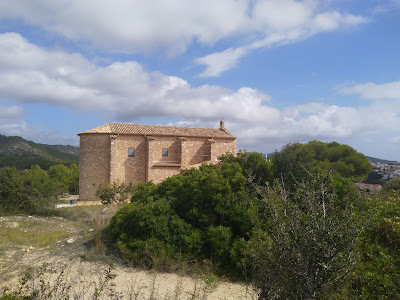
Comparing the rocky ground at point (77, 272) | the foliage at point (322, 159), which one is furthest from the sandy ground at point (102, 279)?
the foliage at point (322, 159)

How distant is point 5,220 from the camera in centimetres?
1452

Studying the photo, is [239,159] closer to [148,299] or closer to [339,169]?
[148,299]

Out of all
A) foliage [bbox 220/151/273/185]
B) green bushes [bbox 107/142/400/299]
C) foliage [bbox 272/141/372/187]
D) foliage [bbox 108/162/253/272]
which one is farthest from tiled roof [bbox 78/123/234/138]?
foliage [bbox 108/162/253/272]

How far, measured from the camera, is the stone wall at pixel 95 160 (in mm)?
22453

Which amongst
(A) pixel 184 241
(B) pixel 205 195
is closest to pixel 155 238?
(A) pixel 184 241

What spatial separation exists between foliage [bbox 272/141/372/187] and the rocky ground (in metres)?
6.18

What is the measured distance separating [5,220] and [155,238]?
36.0 ft

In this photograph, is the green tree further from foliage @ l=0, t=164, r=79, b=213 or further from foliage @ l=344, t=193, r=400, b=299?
foliage @ l=344, t=193, r=400, b=299

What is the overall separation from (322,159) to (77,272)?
90.0 ft

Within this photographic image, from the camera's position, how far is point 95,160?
2252 cm

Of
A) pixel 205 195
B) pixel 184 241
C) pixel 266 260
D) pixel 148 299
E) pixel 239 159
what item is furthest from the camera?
pixel 239 159

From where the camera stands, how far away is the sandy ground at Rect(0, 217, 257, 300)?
247 inches

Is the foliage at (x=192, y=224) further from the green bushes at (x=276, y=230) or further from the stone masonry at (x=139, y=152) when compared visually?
the stone masonry at (x=139, y=152)

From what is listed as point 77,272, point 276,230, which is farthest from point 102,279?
point 276,230
